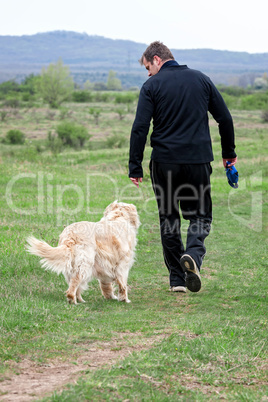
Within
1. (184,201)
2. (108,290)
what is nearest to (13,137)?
(108,290)

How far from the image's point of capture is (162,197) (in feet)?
19.4

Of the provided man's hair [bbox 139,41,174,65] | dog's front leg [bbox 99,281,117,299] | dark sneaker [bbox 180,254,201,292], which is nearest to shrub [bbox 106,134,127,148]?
dog's front leg [bbox 99,281,117,299]

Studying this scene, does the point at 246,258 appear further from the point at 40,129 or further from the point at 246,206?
the point at 40,129

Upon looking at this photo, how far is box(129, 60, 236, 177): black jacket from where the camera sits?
220 inches

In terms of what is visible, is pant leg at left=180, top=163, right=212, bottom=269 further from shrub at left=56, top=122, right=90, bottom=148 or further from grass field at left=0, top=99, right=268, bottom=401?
shrub at left=56, top=122, right=90, bottom=148

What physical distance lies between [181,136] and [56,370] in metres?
2.87

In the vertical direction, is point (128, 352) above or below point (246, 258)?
above

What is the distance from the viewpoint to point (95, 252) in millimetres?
6062

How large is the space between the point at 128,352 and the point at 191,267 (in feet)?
5.22

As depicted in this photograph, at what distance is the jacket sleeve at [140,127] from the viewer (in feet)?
18.4

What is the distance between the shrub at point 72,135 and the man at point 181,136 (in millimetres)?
35243

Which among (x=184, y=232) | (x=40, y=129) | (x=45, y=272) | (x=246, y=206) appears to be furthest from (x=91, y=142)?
A: (x=45, y=272)

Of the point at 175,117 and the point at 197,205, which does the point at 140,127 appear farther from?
the point at 197,205

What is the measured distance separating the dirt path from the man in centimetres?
149
